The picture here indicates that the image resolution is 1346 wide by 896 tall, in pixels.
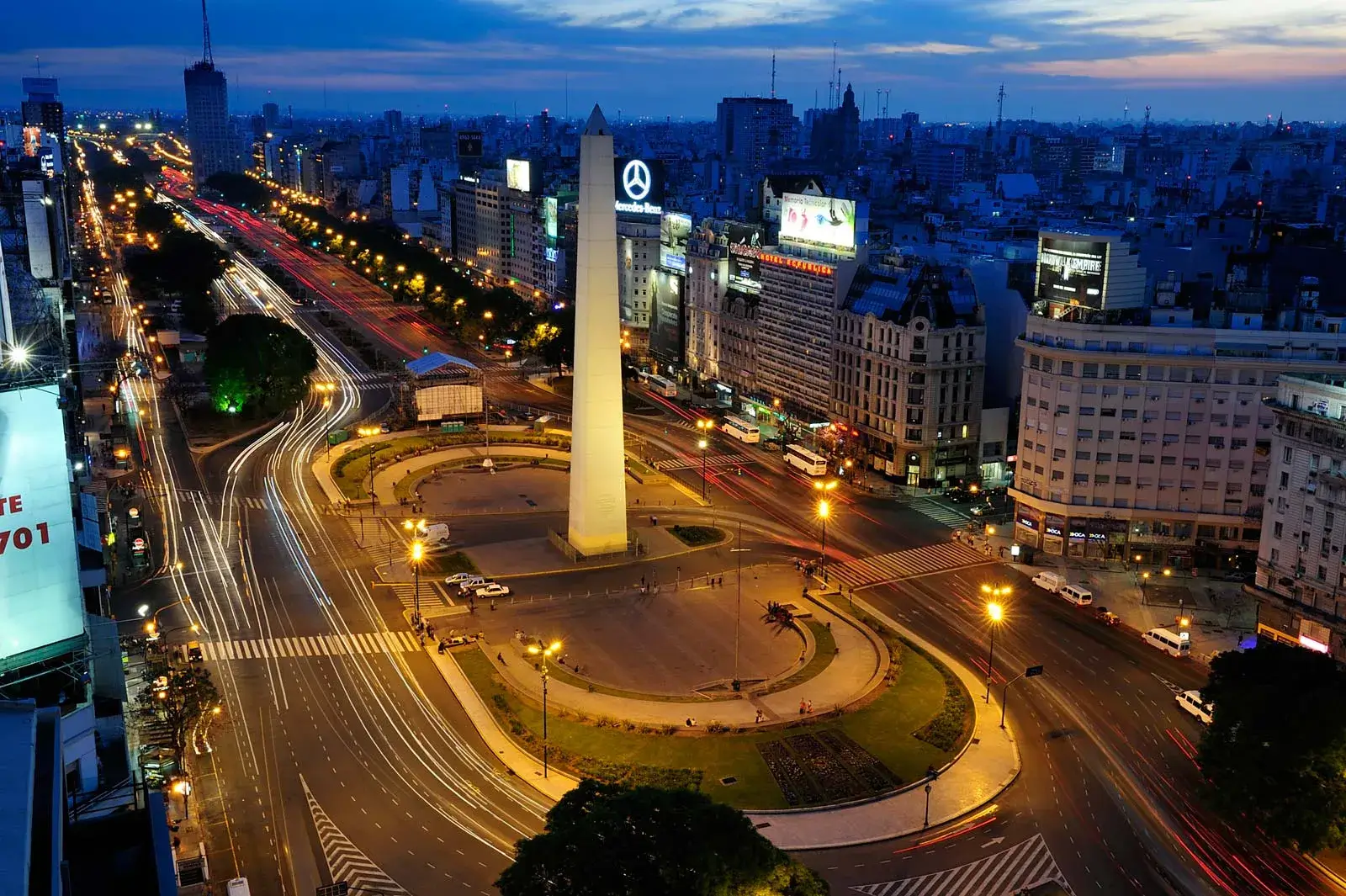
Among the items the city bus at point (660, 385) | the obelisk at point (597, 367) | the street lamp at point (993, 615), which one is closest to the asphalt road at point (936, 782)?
the street lamp at point (993, 615)

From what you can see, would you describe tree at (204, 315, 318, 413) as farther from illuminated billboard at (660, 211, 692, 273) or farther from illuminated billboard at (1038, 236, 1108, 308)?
illuminated billboard at (1038, 236, 1108, 308)

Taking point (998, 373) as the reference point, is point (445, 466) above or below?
below

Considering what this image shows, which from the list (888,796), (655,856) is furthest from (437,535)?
(655,856)

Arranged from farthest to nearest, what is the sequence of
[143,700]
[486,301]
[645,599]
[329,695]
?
[486,301] → [645,599] → [329,695] → [143,700]

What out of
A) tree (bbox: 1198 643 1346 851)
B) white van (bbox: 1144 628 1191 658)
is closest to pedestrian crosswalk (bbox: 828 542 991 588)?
white van (bbox: 1144 628 1191 658)

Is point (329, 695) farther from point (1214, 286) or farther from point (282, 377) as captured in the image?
point (1214, 286)

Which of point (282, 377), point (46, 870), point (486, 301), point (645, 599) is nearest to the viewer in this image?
point (46, 870)

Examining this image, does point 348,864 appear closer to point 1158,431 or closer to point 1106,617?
point 1106,617

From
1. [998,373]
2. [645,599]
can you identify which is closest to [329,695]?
[645,599]

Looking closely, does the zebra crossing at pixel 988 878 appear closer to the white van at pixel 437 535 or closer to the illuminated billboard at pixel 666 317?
the white van at pixel 437 535
